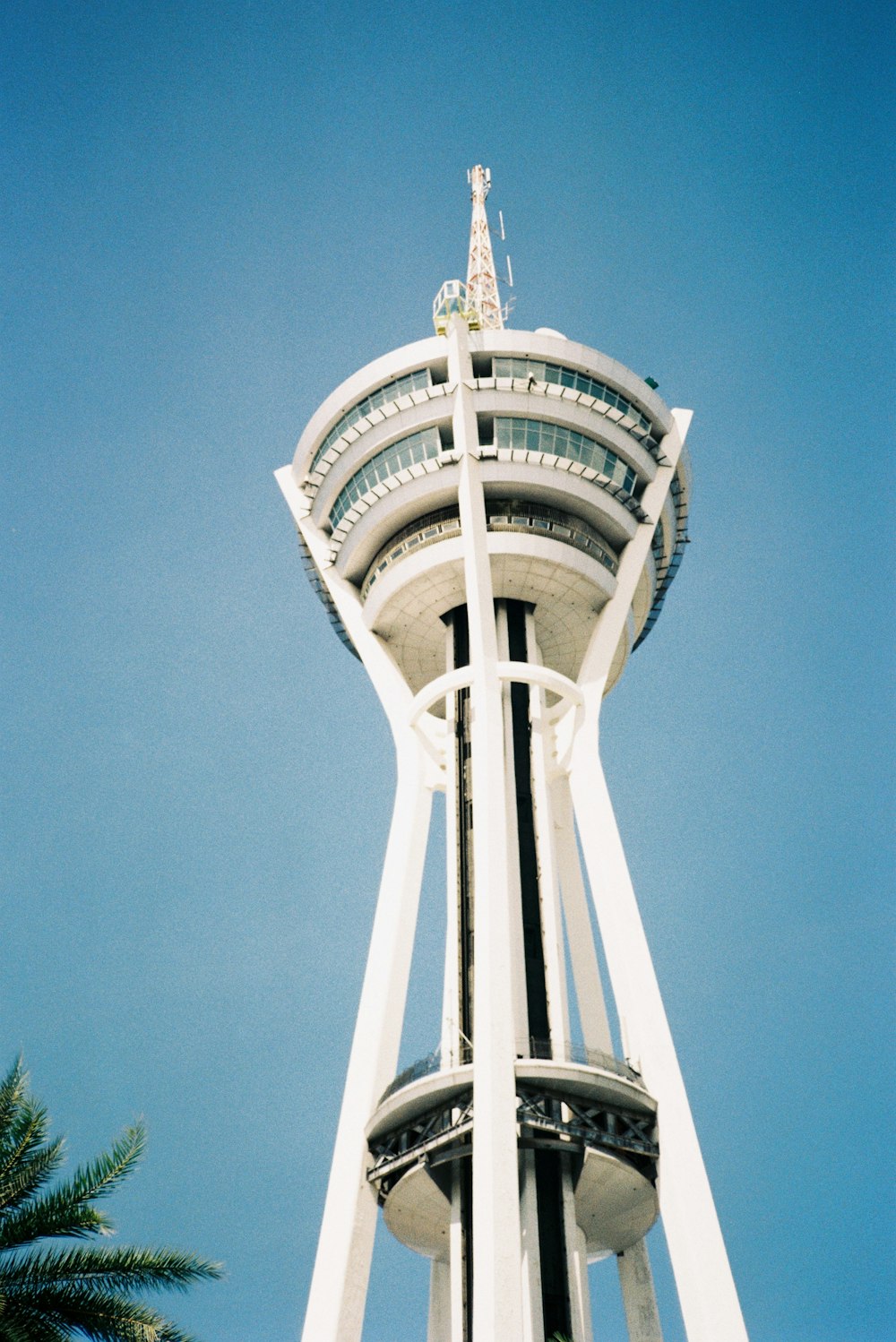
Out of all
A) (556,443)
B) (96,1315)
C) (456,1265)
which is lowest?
(96,1315)

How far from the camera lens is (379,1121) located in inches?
1341

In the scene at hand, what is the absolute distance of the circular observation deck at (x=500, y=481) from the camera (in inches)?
1761

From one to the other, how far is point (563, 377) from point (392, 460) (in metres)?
7.17

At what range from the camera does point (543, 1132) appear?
32.9 m

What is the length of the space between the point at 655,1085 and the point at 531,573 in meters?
18.6

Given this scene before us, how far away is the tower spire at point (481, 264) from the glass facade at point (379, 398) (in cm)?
701

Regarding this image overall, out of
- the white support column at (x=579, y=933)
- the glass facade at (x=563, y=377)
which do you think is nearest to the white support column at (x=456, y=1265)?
the white support column at (x=579, y=933)

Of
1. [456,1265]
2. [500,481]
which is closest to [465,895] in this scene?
[456,1265]

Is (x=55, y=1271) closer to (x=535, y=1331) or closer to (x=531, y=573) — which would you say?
(x=535, y=1331)

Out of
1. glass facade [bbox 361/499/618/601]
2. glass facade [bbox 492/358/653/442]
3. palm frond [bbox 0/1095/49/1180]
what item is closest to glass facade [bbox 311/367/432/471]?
glass facade [bbox 492/358/653/442]

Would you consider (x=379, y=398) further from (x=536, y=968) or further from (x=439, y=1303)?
(x=439, y=1303)

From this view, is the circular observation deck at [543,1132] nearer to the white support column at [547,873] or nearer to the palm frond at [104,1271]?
the white support column at [547,873]

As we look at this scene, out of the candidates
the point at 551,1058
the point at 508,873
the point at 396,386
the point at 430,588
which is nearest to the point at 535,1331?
the point at 551,1058

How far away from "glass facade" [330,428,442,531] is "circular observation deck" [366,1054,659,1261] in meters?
21.7
